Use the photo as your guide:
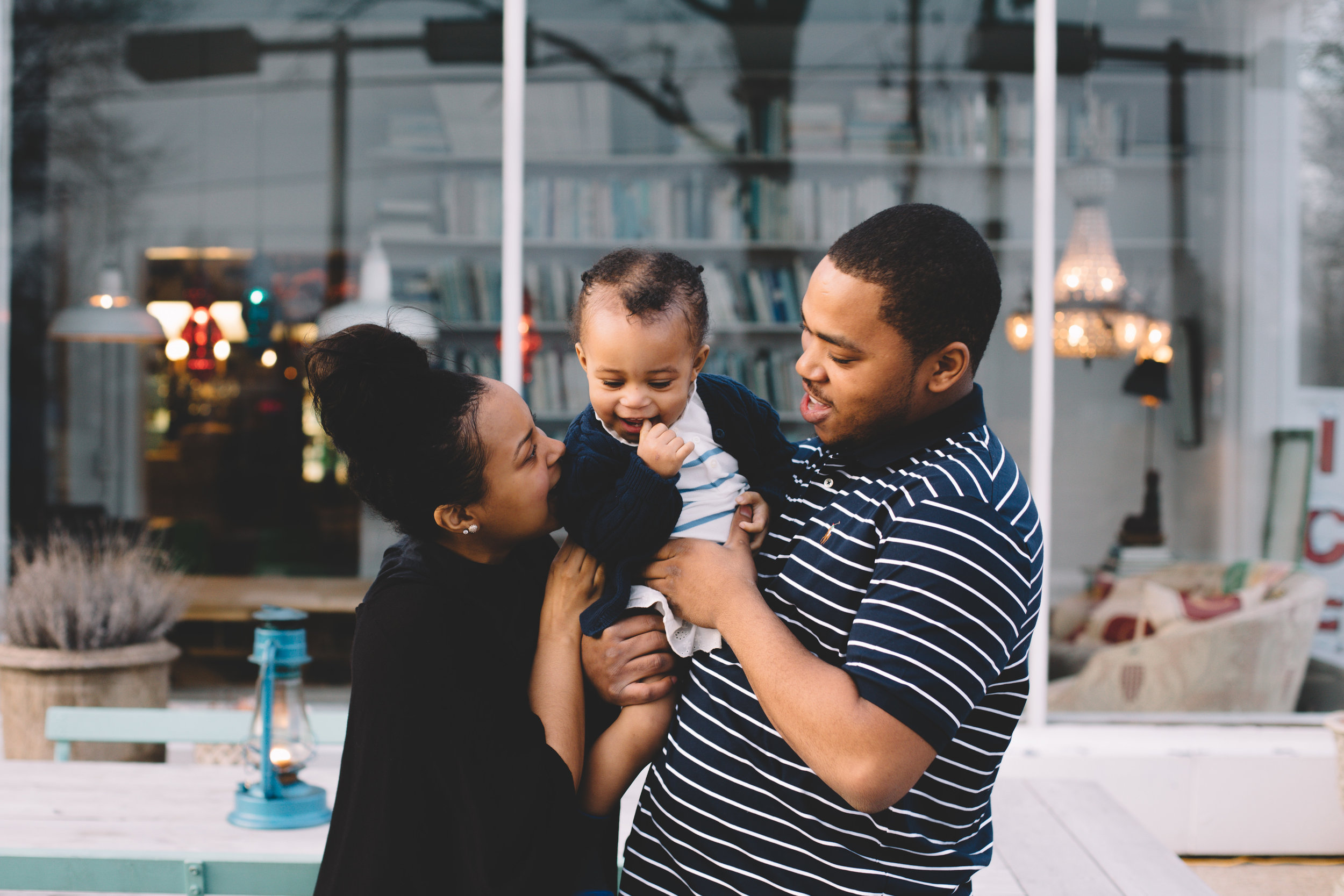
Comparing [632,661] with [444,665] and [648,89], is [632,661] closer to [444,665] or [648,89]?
[444,665]

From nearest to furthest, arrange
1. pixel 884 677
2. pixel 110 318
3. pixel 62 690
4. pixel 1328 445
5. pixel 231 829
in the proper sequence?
pixel 884 677, pixel 231 829, pixel 62 690, pixel 1328 445, pixel 110 318

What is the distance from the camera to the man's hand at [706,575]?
1203mm

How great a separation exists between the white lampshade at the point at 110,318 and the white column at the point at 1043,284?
364 centimetres

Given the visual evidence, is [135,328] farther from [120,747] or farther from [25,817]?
[25,817]

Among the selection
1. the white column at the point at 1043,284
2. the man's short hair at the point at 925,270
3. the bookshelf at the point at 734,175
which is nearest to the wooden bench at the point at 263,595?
the bookshelf at the point at 734,175

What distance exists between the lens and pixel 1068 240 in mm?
5074

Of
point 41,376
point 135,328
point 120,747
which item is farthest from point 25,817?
point 41,376

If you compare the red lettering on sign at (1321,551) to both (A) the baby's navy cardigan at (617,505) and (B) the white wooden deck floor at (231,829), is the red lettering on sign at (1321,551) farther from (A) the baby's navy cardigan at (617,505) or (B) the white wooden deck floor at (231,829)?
(A) the baby's navy cardigan at (617,505)

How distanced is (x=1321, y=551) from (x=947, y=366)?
4.06 m

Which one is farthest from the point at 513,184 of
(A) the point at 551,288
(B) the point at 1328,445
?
(B) the point at 1328,445

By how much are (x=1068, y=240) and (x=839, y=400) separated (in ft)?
14.2

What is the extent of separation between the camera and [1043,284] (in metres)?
3.51

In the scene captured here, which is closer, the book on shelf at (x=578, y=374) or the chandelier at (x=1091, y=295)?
the chandelier at (x=1091, y=295)

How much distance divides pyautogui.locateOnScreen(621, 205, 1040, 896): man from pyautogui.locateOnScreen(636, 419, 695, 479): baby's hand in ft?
0.43
